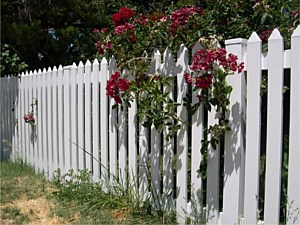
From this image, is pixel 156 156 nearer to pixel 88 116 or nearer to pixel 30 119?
pixel 88 116

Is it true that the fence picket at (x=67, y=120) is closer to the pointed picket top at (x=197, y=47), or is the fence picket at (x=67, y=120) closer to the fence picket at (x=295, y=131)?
the pointed picket top at (x=197, y=47)

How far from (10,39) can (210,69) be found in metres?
6.40

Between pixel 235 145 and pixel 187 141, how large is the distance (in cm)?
48

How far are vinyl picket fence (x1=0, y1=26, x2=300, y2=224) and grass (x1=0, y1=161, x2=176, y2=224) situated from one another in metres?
0.15

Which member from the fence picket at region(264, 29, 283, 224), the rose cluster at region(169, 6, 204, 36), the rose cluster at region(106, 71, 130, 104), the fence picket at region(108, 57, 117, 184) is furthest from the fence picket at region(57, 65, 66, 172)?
the fence picket at region(264, 29, 283, 224)

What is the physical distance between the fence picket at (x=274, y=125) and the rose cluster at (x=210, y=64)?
23 centimetres

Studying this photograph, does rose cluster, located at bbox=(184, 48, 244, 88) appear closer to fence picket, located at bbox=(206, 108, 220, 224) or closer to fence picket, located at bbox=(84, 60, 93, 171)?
fence picket, located at bbox=(206, 108, 220, 224)

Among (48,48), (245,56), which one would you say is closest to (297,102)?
(245,56)

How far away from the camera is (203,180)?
9.75ft

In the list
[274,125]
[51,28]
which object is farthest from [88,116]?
[51,28]

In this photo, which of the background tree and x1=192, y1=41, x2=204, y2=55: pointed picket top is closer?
x1=192, y1=41, x2=204, y2=55: pointed picket top

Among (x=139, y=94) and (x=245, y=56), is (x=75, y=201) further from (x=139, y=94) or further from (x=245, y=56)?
(x=245, y=56)

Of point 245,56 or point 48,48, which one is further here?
point 48,48

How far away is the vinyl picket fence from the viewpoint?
2.32 m
